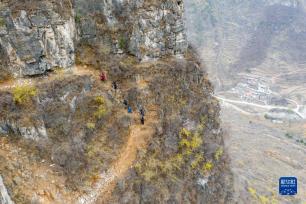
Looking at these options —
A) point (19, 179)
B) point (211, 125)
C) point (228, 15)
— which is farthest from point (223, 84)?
point (19, 179)

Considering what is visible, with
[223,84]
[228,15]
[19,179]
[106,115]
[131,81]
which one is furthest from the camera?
[228,15]

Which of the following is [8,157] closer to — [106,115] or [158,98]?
[106,115]

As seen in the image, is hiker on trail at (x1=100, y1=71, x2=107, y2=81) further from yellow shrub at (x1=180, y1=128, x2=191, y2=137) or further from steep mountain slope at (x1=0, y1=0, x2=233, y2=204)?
yellow shrub at (x1=180, y1=128, x2=191, y2=137)

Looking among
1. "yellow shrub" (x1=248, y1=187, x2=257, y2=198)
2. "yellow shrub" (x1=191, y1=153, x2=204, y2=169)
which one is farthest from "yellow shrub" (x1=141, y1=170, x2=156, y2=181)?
"yellow shrub" (x1=248, y1=187, x2=257, y2=198)

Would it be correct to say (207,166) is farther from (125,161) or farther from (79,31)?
(79,31)

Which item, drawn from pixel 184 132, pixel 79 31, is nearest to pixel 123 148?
pixel 184 132

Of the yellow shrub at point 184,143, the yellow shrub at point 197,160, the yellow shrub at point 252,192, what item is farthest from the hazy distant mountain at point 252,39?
the yellow shrub at point 184,143
